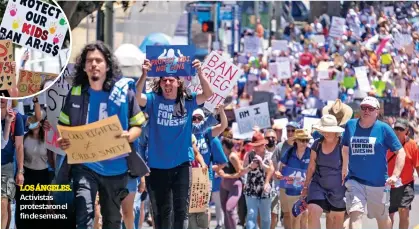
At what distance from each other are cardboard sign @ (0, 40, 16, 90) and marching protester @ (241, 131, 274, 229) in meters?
4.19

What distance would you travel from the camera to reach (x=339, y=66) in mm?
29766

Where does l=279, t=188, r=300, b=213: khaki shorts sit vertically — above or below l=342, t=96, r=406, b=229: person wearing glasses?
below

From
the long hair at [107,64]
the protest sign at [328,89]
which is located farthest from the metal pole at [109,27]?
the long hair at [107,64]

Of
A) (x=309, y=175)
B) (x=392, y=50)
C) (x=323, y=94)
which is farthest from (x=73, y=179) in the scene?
(x=392, y=50)

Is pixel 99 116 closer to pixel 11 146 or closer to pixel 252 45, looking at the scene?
pixel 11 146

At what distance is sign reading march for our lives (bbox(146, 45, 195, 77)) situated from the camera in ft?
37.5

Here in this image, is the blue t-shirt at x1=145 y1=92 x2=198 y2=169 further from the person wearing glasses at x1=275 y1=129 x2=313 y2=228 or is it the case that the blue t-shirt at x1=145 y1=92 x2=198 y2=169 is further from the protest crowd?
the person wearing glasses at x1=275 y1=129 x2=313 y2=228

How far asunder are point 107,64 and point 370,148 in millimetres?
3684

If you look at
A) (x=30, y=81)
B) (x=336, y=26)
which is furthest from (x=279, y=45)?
(x=30, y=81)

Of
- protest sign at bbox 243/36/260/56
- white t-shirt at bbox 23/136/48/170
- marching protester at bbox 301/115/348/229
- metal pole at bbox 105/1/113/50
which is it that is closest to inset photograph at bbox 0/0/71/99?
white t-shirt at bbox 23/136/48/170

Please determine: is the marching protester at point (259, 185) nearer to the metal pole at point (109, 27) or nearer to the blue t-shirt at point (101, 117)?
the blue t-shirt at point (101, 117)

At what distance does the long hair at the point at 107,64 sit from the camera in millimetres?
10000

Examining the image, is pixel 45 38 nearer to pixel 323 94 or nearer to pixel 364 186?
pixel 364 186

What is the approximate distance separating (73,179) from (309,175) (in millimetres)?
3597
